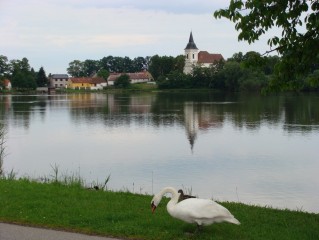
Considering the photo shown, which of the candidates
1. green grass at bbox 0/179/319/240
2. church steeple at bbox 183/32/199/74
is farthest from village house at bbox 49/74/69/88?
green grass at bbox 0/179/319/240

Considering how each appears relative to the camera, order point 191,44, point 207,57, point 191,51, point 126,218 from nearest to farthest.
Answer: point 126,218
point 191,51
point 191,44
point 207,57

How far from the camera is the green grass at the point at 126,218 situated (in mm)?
Result: 7590

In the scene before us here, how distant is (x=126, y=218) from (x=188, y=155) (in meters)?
16.5

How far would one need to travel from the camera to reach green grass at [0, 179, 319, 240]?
7590mm

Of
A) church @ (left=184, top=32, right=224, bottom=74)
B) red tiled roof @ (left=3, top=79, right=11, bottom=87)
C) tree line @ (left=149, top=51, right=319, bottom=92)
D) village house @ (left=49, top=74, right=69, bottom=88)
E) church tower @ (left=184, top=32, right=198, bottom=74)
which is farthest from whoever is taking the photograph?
village house @ (left=49, top=74, right=69, bottom=88)

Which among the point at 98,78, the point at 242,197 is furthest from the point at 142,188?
the point at 98,78

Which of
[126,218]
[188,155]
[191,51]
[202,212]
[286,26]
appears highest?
[191,51]

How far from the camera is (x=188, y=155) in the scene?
24.8 meters

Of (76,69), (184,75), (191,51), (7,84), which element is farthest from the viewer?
(76,69)

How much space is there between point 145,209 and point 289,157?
1640 centimetres

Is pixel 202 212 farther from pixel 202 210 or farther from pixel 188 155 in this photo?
pixel 188 155

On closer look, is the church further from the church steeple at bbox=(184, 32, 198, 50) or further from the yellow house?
the yellow house

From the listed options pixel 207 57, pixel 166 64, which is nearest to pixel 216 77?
pixel 166 64

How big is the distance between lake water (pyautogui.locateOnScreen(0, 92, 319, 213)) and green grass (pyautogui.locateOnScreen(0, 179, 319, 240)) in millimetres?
5165
